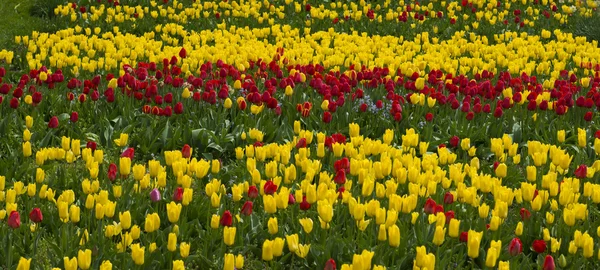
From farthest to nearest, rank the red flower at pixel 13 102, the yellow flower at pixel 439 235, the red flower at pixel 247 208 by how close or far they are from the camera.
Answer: the red flower at pixel 13 102, the red flower at pixel 247 208, the yellow flower at pixel 439 235

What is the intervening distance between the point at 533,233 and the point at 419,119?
8.70ft

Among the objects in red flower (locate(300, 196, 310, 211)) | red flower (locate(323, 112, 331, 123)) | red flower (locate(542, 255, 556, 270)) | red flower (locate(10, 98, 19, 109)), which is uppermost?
red flower (locate(542, 255, 556, 270))

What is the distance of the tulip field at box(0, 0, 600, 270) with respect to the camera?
449 centimetres

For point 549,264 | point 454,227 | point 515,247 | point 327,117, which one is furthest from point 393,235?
point 327,117

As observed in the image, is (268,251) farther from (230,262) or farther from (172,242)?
(172,242)

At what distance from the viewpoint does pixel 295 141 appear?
6242mm

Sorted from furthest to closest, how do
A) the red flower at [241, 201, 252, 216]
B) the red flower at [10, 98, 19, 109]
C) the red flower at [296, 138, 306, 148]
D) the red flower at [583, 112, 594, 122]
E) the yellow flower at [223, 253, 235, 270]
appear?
the red flower at [583, 112, 594, 122], the red flower at [10, 98, 19, 109], the red flower at [296, 138, 306, 148], the red flower at [241, 201, 252, 216], the yellow flower at [223, 253, 235, 270]

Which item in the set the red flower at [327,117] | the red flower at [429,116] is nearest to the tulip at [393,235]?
the red flower at [327,117]

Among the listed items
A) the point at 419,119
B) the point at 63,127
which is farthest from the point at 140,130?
the point at 419,119

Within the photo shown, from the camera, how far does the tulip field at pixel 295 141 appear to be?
4.49 meters

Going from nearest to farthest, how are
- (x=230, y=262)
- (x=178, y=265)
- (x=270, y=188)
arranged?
1. (x=230, y=262)
2. (x=178, y=265)
3. (x=270, y=188)

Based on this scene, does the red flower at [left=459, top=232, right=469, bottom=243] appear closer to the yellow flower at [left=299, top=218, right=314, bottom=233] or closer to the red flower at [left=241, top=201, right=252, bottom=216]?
the yellow flower at [left=299, top=218, right=314, bottom=233]

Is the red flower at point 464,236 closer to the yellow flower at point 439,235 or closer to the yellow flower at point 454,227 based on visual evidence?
the yellow flower at point 454,227

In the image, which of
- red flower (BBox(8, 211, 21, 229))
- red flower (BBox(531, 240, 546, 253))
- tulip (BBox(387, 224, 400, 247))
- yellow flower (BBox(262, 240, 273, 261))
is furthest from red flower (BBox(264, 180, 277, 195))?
red flower (BBox(531, 240, 546, 253))
